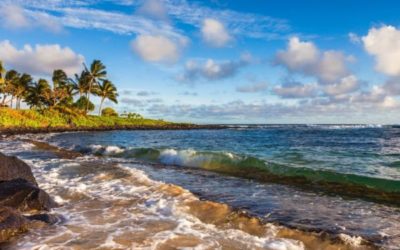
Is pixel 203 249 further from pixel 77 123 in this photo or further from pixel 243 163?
pixel 77 123

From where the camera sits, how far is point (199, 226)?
8.08 meters

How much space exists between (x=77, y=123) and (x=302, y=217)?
75172 millimetres

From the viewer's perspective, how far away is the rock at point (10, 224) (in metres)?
6.83

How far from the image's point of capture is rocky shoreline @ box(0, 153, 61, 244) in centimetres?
711

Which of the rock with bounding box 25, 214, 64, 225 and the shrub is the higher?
the shrub

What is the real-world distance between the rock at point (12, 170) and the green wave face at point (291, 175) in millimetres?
8129

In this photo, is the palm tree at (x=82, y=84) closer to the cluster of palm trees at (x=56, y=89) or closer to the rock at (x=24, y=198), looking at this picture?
the cluster of palm trees at (x=56, y=89)

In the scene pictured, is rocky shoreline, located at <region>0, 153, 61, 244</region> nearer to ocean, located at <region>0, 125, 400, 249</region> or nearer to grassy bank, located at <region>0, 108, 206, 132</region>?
ocean, located at <region>0, 125, 400, 249</region>

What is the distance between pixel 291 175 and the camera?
1552cm

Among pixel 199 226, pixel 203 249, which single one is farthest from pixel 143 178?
pixel 203 249

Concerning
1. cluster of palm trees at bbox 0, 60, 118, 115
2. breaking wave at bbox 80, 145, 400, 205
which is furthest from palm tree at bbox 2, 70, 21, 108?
breaking wave at bbox 80, 145, 400, 205

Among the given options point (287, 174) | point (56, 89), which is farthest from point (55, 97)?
point (287, 174)

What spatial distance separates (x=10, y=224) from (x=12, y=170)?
15.6 feet

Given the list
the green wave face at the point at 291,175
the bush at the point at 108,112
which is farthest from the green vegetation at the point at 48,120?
the green wave face at the point at 291,175
